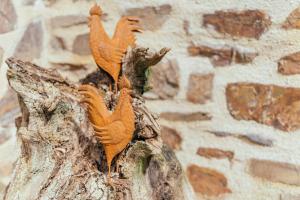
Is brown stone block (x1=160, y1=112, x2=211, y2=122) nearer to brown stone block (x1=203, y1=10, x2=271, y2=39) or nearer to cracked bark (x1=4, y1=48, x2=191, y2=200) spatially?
brown stone block (x1=203, y1=10, x2=271, y2=39)

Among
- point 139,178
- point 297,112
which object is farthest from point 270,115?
point 139,178

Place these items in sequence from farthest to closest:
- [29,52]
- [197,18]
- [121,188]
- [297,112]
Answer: [29,52] → [197,18] → [297,112] → [121,188]

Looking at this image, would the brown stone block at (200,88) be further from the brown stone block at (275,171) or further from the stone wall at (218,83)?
the brown stone block at (275,171)

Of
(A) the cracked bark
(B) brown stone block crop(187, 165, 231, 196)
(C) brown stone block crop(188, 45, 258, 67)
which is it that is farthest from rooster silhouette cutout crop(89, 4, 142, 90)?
(B) brown stone block crop(187, 165, 231, 196)

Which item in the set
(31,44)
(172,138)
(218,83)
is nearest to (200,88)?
(218,83)

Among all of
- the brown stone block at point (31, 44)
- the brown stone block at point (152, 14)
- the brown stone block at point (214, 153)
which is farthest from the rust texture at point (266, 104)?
the brown stone block at point (31, 44)

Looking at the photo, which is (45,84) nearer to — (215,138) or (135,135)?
(135,135)
